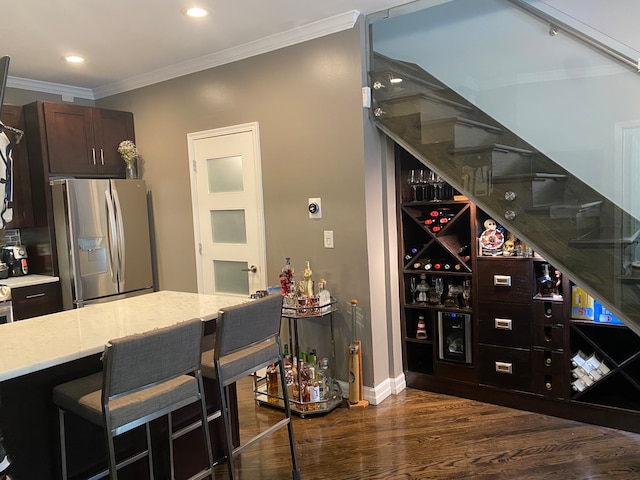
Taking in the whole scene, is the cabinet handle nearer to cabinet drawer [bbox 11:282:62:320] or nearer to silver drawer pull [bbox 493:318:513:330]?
cabinet drawer [bbox 11:282:62:320]

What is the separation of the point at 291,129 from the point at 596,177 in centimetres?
207

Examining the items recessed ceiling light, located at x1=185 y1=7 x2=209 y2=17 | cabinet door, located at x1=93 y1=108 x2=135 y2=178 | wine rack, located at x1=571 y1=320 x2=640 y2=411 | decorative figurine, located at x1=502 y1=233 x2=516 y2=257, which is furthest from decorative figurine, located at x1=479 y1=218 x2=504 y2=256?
cabinet door, located at x1=93 y1=108 x2=135 y2=178

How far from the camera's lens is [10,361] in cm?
179

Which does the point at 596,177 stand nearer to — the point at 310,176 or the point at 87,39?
the point at 310,176

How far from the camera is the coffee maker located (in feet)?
14.2

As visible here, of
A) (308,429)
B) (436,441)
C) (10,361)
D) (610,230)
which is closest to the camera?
(10,361)

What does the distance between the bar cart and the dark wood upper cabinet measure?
2.39m

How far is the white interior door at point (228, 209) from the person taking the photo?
4000mm

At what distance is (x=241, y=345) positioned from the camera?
2287mm

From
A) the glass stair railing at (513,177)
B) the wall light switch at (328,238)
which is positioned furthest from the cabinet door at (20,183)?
the glass stair railing at (513,177)

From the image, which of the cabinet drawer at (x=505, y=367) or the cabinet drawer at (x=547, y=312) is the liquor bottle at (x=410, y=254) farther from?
the cabinet drawer at (x=547, y=312)

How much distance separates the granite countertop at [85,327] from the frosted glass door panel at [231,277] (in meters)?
1.17

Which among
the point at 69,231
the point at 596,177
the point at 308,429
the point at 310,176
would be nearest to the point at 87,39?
the point at 69,231

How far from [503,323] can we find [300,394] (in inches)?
58.5
